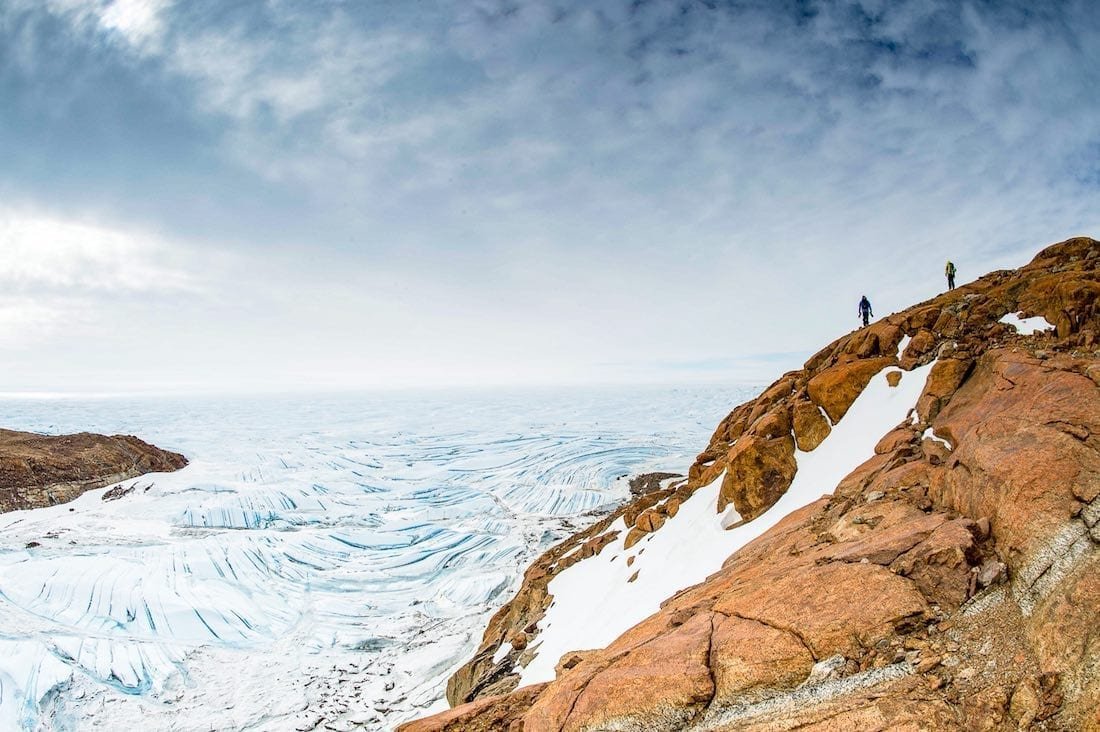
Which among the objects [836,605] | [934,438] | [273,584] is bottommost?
[273,584]

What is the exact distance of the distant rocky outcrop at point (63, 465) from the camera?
45812mm

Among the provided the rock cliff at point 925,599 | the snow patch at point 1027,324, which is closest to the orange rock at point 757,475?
the rock cliff at point 925,599

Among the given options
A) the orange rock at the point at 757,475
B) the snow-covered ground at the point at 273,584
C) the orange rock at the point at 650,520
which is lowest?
the snow-covered ground at the point at 273,584

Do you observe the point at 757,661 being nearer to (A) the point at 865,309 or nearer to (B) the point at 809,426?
(B) the point at 809,426

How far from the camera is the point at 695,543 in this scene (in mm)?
13781

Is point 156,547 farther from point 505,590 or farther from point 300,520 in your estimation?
point 505,590

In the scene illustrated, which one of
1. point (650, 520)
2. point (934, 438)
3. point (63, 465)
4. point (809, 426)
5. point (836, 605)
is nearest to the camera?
point (836, 605)

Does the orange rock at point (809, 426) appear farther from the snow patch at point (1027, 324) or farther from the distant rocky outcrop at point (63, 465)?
the distant rocky outcrop at point (63, 465)

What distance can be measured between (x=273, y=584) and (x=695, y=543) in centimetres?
2960

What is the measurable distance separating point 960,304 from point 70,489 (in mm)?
70100

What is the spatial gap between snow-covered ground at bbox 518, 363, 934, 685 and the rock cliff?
1268 mm

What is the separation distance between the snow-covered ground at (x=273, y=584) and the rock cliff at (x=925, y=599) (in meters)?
13.9

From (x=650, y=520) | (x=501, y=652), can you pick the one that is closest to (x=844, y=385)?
(x=650, y=520)

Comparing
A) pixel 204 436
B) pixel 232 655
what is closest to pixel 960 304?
pixel 232 655
